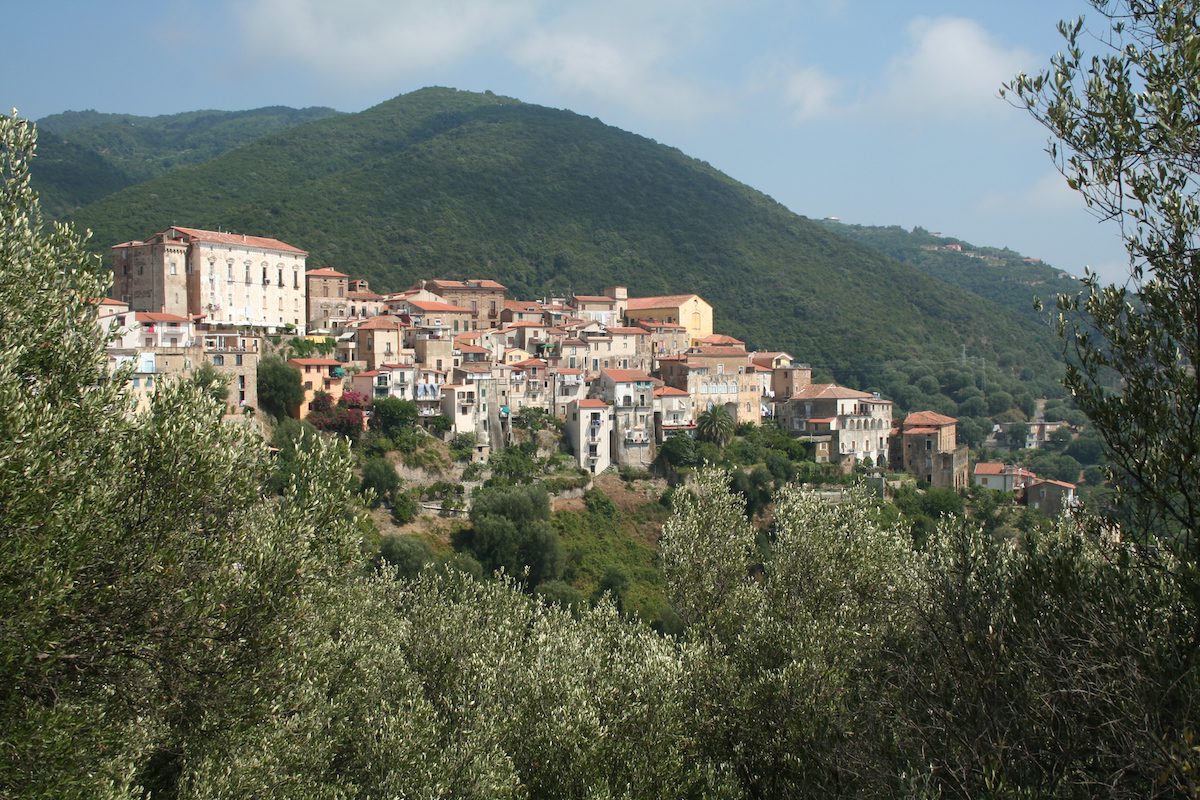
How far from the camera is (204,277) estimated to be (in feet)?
166

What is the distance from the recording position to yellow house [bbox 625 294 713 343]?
70375mm

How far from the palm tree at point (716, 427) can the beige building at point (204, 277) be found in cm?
2039

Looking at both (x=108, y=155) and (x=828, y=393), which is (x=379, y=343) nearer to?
(x=828, y=393)

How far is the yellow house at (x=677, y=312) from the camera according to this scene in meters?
70.4

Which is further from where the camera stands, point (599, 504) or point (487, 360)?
point (487, 360)

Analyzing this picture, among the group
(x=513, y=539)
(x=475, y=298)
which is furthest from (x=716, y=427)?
(x=475, y=298)

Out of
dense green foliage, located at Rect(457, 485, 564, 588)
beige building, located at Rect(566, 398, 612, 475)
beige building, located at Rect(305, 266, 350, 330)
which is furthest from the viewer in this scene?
beige building, located at Rect(305, 266, 350, 330)

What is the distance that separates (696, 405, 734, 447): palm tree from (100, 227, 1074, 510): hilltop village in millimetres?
980

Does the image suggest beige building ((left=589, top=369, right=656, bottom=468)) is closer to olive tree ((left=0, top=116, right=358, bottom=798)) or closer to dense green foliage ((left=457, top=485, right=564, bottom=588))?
dense green foliage ((left=457, top=485, right=564, bottom=588))

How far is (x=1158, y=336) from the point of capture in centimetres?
947

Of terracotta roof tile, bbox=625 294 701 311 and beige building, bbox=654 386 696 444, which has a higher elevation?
terracotta roof tile, bbox=625 294 701 311

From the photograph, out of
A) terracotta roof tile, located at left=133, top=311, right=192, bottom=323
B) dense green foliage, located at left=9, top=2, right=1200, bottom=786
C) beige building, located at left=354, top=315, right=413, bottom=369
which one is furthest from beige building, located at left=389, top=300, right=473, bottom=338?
dense green foliage, located at left=9, top=2, right=1200, bottom=786

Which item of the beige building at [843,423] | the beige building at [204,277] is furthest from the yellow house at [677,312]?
the beige building at [204,277]

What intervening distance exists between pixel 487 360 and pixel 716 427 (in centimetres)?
1190
